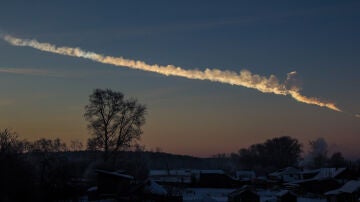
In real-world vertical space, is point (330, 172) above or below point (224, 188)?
above

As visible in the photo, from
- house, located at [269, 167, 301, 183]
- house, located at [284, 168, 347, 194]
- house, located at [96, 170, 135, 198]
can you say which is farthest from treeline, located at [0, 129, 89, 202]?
house, located at [269, 167, 301, 183]

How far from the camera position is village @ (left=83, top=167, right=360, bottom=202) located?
55.9 m

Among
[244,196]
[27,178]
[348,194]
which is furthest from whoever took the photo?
[348,194]

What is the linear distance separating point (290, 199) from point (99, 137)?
2562cm

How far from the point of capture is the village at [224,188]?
55.9 m

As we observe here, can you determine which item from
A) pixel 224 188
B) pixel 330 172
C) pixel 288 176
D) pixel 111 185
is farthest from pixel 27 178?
pixel 288 176

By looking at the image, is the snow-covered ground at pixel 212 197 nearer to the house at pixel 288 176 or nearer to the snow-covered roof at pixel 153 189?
the snow-covered roof at pixel 153 189

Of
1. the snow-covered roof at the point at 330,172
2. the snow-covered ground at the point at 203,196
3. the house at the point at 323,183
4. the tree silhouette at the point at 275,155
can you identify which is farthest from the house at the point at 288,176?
the tree silhouette at the point at 275,155

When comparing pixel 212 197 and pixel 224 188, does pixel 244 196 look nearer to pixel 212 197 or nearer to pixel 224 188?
pixel 212 197

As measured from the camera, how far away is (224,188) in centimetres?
9181

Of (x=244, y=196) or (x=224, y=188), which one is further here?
(x=224, y=188)

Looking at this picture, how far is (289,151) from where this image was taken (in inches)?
6693

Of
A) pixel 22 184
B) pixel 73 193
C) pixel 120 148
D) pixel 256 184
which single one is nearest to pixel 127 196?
pixel 73 193

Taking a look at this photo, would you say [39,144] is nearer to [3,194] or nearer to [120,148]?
[120,148]
